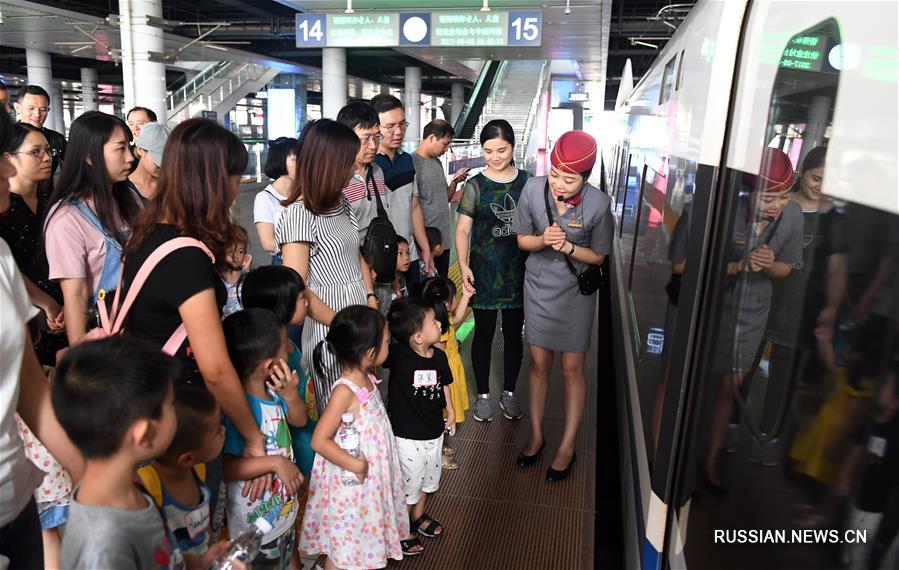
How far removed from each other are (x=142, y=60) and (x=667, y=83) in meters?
11.1

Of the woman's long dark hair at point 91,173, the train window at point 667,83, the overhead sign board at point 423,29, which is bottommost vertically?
the woman's long dark hair at point 91,173

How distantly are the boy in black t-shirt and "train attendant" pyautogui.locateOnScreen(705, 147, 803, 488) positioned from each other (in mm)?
1456

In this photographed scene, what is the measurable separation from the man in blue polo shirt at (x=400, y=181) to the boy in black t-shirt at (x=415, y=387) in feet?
3.54

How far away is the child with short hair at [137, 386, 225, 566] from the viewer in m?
1.71

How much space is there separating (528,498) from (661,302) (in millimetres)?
1589

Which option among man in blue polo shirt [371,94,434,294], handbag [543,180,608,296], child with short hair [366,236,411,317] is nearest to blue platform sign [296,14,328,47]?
man in blue polo shirt [371,94,434,294]

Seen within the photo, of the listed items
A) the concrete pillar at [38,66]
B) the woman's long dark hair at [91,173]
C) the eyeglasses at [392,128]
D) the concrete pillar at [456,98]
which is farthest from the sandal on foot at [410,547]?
the concrete pillar at [456,98]

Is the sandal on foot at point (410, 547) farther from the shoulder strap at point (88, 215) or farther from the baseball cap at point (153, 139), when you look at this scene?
the baseball cap at point (153, 139)

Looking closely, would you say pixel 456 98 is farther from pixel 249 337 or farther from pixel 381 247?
pixel 249 337

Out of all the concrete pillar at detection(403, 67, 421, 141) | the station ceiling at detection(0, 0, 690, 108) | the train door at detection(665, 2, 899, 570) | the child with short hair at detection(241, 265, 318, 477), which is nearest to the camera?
the train door at detection(665, 2, 899, 570)

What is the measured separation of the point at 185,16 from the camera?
24625 mm

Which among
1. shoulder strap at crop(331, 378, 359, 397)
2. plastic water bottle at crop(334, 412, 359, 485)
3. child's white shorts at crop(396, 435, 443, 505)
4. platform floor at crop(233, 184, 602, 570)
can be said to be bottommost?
platform floor at crop(233, 184, 602, 570)

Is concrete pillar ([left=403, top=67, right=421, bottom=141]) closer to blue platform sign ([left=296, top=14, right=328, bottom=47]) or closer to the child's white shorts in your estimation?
blue platform sign ([left=296, top=14, right=328, bottom=47])

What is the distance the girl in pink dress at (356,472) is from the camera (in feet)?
8.15
